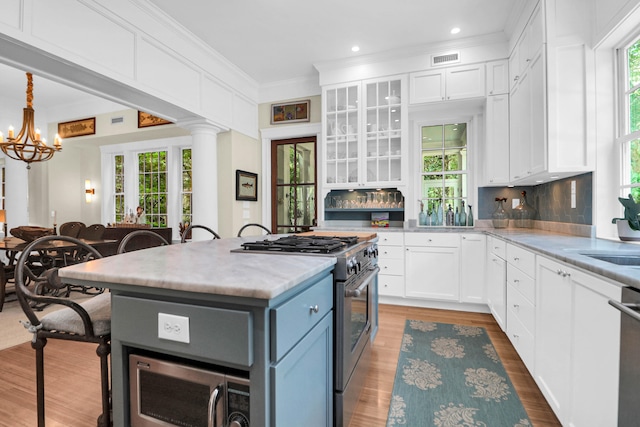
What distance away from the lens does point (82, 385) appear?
205 cm

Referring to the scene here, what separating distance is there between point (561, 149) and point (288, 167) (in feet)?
11.3

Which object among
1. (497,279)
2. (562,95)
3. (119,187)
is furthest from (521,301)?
(119,187)

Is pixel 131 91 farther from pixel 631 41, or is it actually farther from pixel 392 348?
pixel 631 41

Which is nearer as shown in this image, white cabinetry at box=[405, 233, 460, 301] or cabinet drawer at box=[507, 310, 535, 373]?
cabinet drawer at box=[507, 310, 535, 373]

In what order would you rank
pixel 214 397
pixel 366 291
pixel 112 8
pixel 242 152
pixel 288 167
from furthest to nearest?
pixel 288 167, pixel 242 152, pixel 112 8, pixel 366 291, pixel 214 397

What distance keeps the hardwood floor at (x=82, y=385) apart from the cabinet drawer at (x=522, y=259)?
0.74 m

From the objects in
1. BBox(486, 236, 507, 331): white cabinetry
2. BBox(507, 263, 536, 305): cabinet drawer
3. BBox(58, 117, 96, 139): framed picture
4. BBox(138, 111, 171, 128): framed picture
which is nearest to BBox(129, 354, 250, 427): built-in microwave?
BBox(507, 263, 536, 305): cabinet drawer

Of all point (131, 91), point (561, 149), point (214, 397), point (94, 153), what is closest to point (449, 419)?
point (214, 397)

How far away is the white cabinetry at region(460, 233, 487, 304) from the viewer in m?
3.38

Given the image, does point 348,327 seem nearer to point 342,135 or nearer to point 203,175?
point 342,135

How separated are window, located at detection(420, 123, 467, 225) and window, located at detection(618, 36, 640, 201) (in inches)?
73.4

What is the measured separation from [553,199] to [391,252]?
66.4 inches

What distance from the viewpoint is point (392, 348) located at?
261cm

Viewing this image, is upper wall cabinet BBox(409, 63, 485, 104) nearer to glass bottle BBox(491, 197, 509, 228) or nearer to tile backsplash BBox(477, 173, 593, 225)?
tile backsplash BBox(477, 173, 593, 225)
